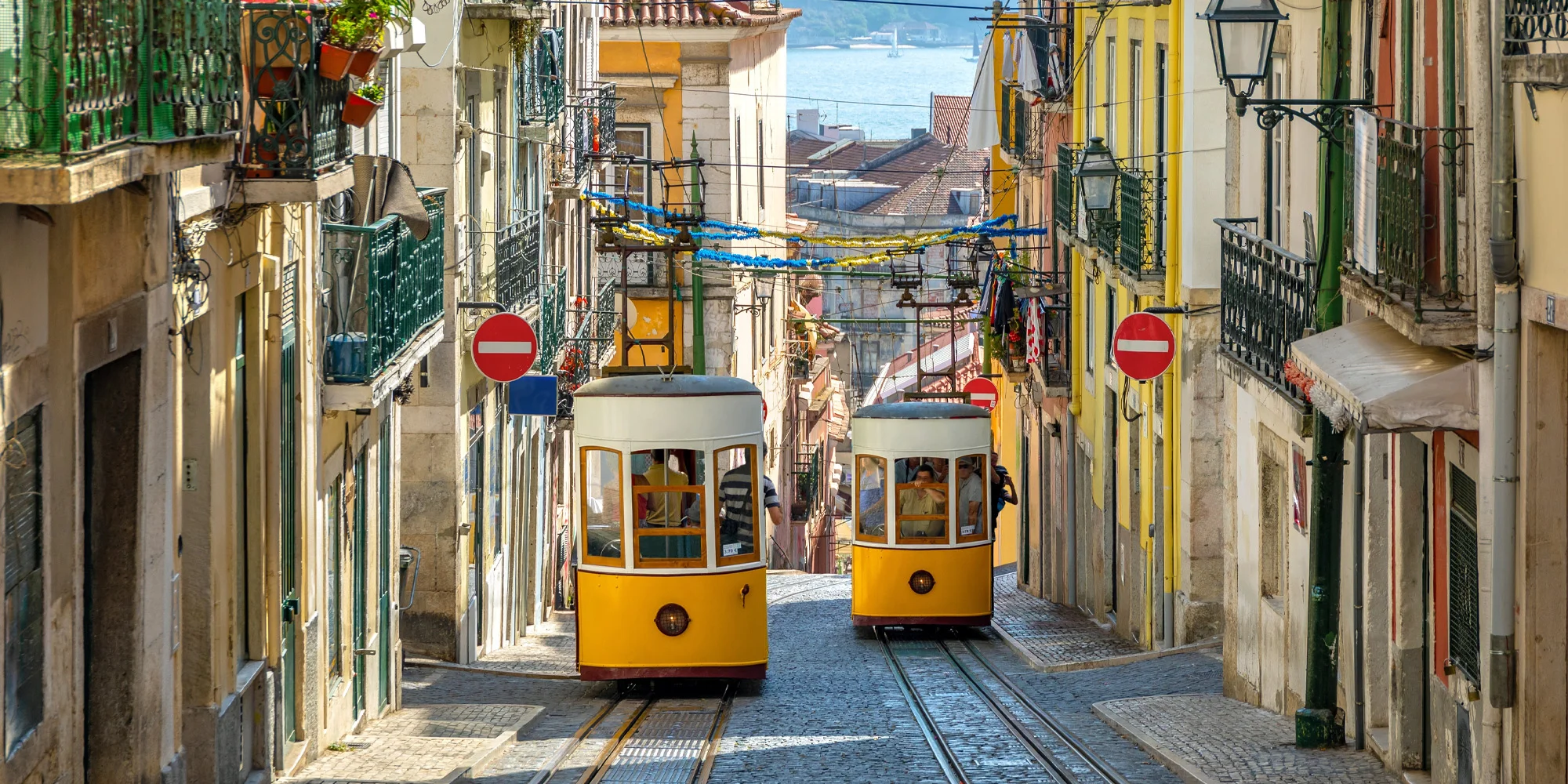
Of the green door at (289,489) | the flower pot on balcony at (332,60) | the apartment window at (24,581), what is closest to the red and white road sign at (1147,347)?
the green door at (289,489)

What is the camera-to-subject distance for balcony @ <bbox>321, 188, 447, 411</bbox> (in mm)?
13133

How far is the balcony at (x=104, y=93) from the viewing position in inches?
245

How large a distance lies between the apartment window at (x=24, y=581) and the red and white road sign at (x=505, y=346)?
404 inches

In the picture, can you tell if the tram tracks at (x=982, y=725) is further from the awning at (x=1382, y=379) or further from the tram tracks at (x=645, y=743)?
the awning at (x=1382, y=379)

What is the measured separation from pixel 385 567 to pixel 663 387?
267 cm

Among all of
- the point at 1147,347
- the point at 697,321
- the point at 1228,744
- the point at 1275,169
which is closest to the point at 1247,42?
the point at 1275,169

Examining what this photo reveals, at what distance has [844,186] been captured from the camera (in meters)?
70.1

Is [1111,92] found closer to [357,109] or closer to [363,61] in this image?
[357,109]

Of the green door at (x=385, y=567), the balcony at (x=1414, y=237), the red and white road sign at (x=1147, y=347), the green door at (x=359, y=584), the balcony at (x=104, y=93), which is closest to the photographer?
the balcony at (x=104, y=93)

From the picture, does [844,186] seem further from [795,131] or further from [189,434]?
[189,434]

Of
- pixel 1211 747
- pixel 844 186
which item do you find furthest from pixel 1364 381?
pixel 844 186

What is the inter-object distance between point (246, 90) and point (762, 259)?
53.0ft

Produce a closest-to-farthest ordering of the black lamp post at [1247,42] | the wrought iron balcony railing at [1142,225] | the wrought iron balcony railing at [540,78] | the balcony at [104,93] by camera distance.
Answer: the balcony at [104,93] < the black lamp post at [1247,42] < the wrought iron balcony railing at [1142,225] < the wrought iron balcony railing at [540,78]

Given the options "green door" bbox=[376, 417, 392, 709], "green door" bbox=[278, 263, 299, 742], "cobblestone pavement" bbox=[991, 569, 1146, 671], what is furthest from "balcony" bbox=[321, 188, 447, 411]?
"cobblestone pavement" bbox=[991, 569, 1146, 671]
